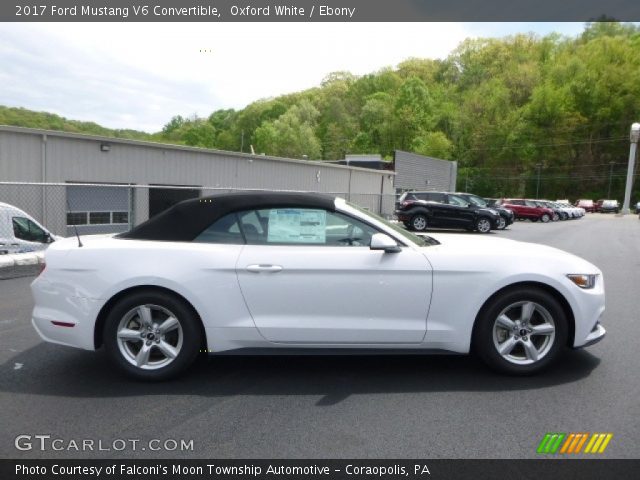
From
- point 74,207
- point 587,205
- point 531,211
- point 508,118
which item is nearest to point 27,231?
point 74,207

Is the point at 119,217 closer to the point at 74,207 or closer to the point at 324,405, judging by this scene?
the point at 74,207

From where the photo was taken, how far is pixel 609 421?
3.45 meters

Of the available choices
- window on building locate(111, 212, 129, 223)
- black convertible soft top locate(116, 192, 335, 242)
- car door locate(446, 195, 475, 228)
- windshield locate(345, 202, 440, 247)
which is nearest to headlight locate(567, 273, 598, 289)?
windshield locate(345, 202, 440, 247)

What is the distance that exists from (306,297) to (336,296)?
0.23 meters

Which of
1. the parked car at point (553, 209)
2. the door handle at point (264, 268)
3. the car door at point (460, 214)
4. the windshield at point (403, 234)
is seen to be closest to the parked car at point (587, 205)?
the parked car at point (553, 209)

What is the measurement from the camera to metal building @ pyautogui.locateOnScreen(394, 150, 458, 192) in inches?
1532

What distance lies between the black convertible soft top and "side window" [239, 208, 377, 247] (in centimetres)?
8

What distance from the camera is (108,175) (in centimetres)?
1809

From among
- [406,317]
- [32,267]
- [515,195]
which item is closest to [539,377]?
[406,317]

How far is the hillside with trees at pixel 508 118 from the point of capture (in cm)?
7500
